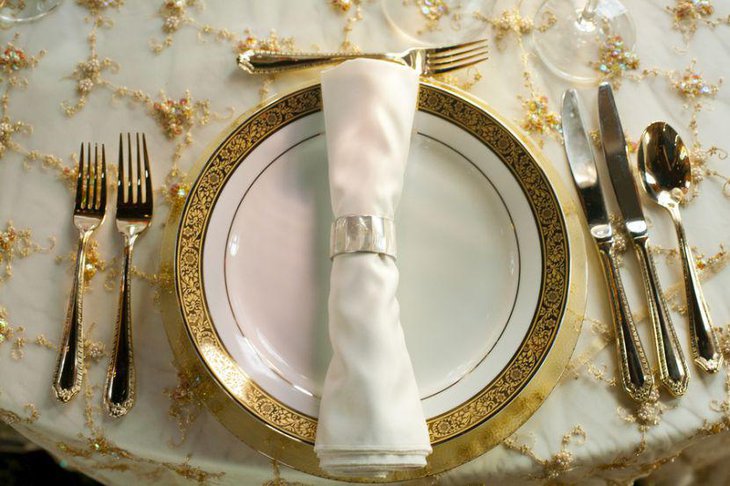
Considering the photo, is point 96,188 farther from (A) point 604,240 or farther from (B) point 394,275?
(A) point 604,240

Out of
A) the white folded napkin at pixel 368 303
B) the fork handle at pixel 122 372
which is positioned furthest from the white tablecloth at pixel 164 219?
the white folded napkin at pixel 368 303

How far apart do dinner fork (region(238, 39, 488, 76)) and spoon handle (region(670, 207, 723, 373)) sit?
1.10 ft

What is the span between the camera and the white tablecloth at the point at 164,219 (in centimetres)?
63

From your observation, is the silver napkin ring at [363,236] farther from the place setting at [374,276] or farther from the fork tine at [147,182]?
the fork tine at [147,182]

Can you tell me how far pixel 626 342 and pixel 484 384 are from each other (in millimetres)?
171

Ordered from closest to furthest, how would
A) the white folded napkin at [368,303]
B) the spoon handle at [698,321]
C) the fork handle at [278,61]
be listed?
the white folded napkin at [368,303] → the spoon handle at [698,321] → the fork handle at [278,61]

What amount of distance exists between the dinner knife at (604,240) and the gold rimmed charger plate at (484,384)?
32 mm

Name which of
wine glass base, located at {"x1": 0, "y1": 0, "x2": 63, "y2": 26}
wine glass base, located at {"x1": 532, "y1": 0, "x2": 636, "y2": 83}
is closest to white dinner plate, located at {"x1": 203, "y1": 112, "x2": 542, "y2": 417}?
wine glass base, located at {"x1": 532, "y1": 0, "x2": 636, "y2": 83}

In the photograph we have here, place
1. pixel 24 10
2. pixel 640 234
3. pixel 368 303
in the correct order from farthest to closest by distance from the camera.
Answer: pixel 24 10 → pixel 640 234 → pixel 368 303

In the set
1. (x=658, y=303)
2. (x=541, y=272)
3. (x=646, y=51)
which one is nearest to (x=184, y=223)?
(x=541, y=272)

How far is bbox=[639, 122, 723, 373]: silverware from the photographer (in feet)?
2.14

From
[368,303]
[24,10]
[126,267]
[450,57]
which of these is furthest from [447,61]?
[24,10]

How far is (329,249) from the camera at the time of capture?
2.19 ft

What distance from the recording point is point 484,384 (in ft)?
1.94
